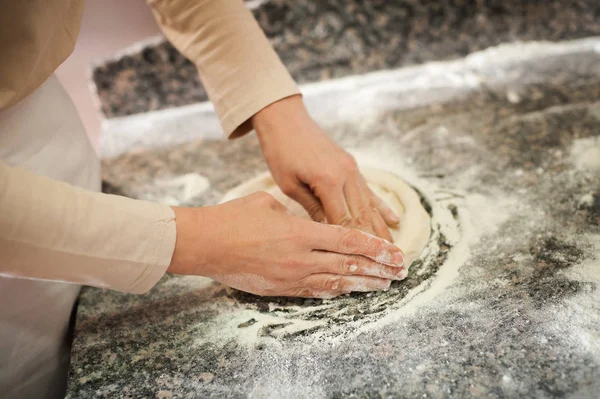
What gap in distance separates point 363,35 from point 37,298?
4.60 feet

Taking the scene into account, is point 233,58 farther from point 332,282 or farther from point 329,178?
point 332,282

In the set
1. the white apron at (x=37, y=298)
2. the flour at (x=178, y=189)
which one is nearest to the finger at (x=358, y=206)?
the flour at (x=178, y=189)

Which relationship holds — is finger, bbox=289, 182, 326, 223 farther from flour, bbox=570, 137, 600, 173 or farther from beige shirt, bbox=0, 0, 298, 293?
flour, bbox=570, 137, 600, 173

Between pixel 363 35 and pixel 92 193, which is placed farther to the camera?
pixel 363 35

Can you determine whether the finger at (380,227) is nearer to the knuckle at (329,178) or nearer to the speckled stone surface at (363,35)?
the knuckle at (329,178)

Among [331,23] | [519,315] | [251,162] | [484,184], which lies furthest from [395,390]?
[331,23]

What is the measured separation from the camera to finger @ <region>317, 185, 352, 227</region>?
1.11 meters

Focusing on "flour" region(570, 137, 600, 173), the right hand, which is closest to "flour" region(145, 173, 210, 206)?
the right hand

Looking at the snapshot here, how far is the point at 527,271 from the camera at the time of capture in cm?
99

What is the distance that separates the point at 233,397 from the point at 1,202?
0.51 meters

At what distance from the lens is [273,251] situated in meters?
0.96

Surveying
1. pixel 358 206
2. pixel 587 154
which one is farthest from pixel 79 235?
pixel 587 154

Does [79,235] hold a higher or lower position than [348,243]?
higher

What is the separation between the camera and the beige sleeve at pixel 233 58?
47.8 inches
